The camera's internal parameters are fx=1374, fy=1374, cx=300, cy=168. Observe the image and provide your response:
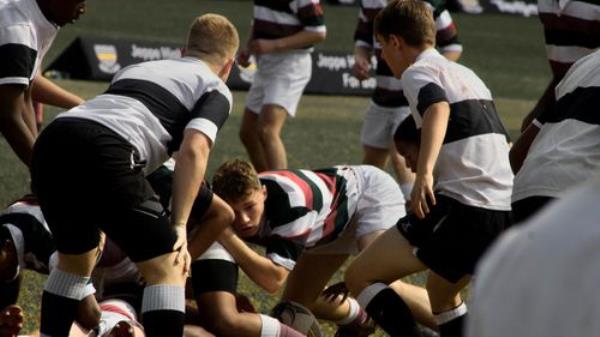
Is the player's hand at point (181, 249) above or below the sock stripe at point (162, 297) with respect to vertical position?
above

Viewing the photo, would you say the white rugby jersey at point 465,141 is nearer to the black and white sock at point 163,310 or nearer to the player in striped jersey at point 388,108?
the black and white sock at point 163,310

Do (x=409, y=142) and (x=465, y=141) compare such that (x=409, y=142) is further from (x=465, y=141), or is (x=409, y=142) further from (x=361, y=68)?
(x=361, y=68)

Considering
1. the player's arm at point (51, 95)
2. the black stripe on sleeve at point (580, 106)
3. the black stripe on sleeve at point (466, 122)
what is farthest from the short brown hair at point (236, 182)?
the black stripe on sleeve at point (580, 106)

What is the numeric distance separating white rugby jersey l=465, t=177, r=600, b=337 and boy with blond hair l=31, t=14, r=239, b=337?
2.87 m

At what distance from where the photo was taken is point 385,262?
184 inches

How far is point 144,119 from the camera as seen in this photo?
4109 millimetres

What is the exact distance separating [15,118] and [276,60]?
380 cm

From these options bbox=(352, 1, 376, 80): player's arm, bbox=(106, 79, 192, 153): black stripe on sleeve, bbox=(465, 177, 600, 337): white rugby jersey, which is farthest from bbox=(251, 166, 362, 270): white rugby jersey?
bbox=(465, 177, 600, 337): white rugby jersey

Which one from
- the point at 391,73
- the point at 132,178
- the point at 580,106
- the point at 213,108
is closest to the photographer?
the point at 580,106

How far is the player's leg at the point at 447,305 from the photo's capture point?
4711 mm

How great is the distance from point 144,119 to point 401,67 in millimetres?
1204

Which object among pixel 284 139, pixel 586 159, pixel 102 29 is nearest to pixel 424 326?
pixel 586 159

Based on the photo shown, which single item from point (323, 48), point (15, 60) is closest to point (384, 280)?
point (15, 60)

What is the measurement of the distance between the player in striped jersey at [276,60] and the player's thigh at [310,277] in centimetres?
295
